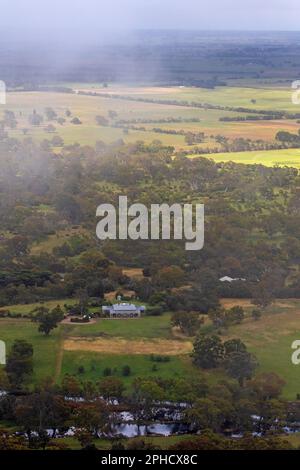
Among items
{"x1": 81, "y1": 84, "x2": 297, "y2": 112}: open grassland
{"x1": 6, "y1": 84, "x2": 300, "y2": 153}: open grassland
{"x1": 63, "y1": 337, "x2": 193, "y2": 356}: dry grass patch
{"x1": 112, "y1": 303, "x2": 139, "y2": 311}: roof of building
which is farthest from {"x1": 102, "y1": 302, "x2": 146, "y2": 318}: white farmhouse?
{"x1": 81, "y1": 84, "x2": 297, "y2": 112}: open grassland

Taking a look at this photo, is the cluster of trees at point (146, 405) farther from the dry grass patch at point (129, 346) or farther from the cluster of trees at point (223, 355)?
the dry grass patch at point (129, 346)

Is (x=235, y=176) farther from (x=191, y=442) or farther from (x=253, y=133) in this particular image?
(x=191, y=442)

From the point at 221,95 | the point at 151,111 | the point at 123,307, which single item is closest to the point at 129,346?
the point at 123,307

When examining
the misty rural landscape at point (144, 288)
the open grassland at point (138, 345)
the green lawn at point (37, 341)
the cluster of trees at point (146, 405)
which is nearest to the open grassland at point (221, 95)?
the misty rural landscape at point (144, 288)

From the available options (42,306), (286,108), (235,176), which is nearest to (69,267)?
(42,306)

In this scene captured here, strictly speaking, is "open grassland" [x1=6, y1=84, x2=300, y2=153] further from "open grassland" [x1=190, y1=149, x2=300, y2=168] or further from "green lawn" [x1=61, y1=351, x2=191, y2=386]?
"green lawn" [x1=61, y1=351, x2=191, y2=386]
